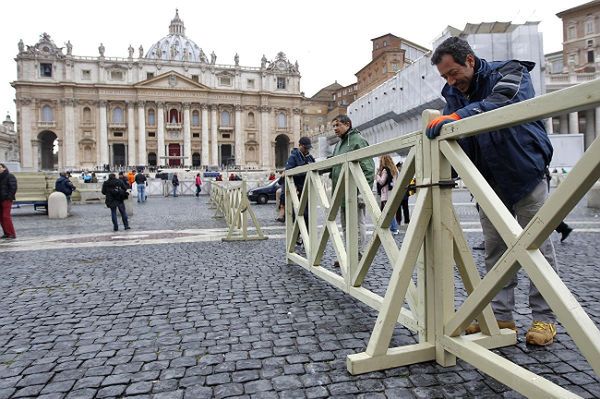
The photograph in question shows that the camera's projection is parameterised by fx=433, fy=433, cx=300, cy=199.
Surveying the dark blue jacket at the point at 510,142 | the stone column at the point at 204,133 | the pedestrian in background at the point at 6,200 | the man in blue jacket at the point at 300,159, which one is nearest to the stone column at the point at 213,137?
the stone column at the point at 204,133

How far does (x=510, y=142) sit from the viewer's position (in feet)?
8.05

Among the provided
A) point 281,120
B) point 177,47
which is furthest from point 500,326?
point 177,47

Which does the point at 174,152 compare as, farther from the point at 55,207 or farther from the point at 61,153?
the point at 55,207

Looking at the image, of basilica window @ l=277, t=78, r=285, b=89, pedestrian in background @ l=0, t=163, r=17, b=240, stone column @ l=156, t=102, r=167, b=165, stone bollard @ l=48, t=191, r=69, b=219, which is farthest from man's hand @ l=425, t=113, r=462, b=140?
basilica window @ l=277, t=78, r=285, b=89

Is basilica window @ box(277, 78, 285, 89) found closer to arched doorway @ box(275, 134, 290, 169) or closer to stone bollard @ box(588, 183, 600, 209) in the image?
arched doorway @ box(275, 134, 290, 169)

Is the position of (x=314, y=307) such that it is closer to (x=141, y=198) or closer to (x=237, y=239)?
(x=237, y=239)

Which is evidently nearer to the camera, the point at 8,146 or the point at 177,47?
the point at 8,146

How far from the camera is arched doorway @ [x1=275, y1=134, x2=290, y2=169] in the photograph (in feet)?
251

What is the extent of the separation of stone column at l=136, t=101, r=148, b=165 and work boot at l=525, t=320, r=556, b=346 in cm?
6959

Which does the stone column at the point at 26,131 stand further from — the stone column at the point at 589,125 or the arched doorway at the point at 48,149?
the stone column at the point at 589,125

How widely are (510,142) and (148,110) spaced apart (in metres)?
71.0

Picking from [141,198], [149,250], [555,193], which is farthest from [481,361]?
[141,198]

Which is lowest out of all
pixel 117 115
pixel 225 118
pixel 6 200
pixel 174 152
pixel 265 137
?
pixel 6 200

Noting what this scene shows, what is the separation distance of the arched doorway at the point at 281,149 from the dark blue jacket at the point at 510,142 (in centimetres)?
7369
